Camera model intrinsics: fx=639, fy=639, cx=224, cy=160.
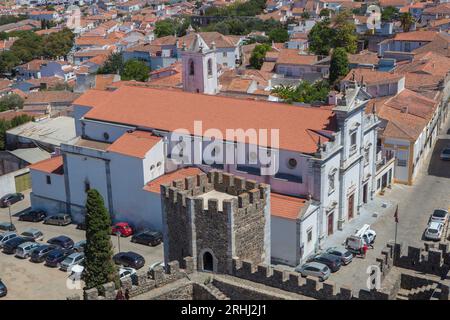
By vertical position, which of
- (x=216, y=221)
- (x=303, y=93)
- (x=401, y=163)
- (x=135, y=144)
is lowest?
(x=401, y=163)

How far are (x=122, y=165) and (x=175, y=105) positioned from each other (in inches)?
181

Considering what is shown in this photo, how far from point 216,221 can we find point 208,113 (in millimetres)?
16030

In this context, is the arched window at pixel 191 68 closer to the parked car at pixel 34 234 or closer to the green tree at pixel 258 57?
the parked car at pixel 34 234

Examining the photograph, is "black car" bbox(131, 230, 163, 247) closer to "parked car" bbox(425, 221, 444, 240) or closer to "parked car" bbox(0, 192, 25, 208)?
"parked car" bbox(0, 192, 25, 208)

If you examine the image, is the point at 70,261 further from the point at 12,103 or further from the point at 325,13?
the point at 325,13

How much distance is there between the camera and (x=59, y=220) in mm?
37406

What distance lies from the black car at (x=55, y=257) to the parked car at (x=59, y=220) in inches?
189

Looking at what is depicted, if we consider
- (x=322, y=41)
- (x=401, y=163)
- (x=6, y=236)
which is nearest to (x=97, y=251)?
(x=6, y=236)

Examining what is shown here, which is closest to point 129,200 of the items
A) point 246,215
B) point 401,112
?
point 246,215

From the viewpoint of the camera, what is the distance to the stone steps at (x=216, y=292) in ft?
57.5

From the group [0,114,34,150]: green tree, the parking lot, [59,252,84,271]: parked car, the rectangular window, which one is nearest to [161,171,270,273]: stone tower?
the parking lot

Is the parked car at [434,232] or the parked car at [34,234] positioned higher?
the parked car at [434,232]

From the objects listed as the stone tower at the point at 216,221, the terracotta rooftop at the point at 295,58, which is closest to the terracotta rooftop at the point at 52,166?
the stone tower at the point at 216,221

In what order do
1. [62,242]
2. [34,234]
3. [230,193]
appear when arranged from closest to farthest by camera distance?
1. [230,193]
2. [62,242]
3. [34,234]
